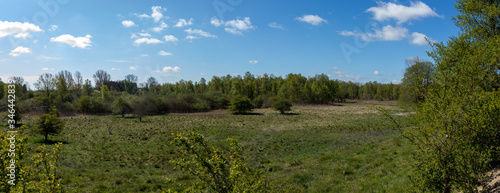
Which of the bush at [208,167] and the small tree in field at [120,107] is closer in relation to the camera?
the bush at [208,167]

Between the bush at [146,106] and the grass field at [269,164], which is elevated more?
the bush at [146,106]

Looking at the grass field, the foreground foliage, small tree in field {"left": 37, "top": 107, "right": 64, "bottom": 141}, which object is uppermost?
the foreground foliage

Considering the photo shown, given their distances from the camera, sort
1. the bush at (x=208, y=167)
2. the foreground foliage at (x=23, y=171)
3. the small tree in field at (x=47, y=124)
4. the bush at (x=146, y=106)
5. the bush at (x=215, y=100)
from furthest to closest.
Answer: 1. the bush at (x=215, y=100)
2. the bush at (x=146, y=106)
3. the small tree in field at (x=47, y=124)
4. the foreground foliage at (x=23, y=171)
5. the bush at (x=208, y=167)

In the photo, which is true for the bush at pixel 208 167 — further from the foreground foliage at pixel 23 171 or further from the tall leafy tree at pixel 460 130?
the tall leafy tree at pixel 460 130

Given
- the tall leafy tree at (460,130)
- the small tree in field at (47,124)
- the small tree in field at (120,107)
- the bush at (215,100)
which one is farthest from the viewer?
the bush at (215,100)

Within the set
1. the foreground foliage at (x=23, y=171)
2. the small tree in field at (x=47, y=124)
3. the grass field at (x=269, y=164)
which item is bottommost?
the grass field at (x=269, y=164)

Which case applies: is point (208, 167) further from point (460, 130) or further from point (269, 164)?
point (269, 164)

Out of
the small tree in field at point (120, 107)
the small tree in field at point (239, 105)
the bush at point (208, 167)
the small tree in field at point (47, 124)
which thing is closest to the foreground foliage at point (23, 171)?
the bush at point (208, 167)

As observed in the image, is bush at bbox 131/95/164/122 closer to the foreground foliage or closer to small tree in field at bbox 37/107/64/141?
small tree in field at bbox 37/107/64/141

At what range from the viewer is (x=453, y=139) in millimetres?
5336

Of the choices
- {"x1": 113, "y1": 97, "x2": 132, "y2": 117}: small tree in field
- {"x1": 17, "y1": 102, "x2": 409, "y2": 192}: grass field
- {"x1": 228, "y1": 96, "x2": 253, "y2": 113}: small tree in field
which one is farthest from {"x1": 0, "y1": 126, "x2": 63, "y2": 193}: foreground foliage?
{"x1": 228, "y1": 96, "x2": 253, "y2": 113}: small tree in field

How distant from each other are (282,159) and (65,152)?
1626 centimetres

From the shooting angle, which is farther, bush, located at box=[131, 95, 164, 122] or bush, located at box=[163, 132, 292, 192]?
bush, located at box=[131, 95, 164, 122]

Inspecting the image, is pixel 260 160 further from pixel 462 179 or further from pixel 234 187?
pixel 234 187
